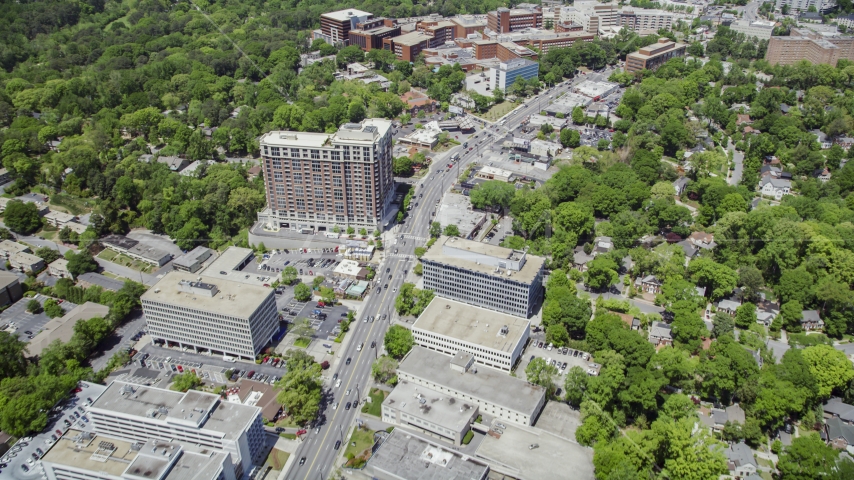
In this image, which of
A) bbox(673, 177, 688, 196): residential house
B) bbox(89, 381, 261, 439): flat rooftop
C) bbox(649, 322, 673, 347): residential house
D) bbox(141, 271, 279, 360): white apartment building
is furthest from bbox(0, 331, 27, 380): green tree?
bbox(673, 177, 688, 196): residential house

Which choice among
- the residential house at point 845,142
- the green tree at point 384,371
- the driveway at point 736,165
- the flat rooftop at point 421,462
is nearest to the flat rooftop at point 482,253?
the green tree at point 384,371

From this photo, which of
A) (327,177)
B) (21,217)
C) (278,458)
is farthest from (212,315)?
(21,217)

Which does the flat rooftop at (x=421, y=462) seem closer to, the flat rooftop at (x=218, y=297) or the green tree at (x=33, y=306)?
the flat rooftop at (x=218, y=297)

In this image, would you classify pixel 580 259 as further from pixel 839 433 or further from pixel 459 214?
pixel 839 433

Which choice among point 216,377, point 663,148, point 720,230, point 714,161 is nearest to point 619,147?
point 663,148

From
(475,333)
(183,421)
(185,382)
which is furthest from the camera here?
(475,333)

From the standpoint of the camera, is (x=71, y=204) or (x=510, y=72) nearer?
(x=71, y=204)

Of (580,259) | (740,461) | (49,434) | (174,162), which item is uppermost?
(174,162)

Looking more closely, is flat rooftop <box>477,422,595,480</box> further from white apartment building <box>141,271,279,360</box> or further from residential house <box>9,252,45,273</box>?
residential house <box>9,252,45,273</box>
